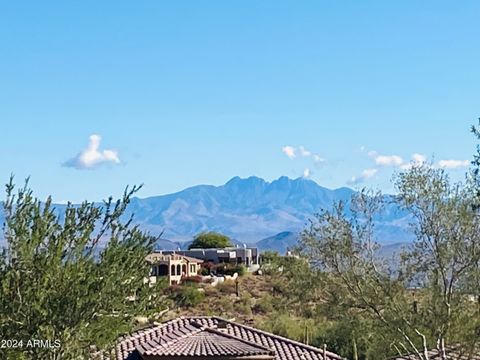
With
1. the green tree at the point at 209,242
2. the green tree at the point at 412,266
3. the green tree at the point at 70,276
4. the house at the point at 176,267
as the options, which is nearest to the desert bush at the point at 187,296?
the house at the point at 176,267

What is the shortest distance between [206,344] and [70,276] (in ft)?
35.2

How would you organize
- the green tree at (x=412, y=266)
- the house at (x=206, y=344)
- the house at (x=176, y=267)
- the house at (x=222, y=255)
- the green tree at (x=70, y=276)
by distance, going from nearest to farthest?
1. the green tree at (x=70, y=276)
2. the green tree at (x=412, y=266)
3. the house at (x=206, y=344)
4. the house at (x=176, y=267)
5. the house at (x=222, y=255)

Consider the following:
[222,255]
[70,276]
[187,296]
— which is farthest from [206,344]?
[222,255]

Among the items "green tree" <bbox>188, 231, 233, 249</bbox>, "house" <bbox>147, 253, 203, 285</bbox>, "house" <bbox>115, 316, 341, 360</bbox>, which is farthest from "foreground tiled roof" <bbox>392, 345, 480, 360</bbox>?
"green tree" <bbox>188, 231, 233, 249</bbox>

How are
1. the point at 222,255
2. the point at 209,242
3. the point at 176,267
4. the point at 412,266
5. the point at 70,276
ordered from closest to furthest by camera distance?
the point at 70,276
the point at 412,266
the point at 176,267
the point at 222,255
the point at 209,242

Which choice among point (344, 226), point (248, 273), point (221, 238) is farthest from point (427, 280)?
point (221, 238)

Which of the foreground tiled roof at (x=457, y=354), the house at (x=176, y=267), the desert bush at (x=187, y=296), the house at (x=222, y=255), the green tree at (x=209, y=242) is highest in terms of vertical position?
the green tree at (x=209, y=242)

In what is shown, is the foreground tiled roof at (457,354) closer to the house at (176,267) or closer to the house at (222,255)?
the house at (176,267)

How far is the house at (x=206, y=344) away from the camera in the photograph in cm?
2366

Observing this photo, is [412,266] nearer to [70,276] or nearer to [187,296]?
[70,276]

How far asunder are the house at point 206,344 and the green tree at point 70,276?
7.15 meters

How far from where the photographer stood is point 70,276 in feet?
47.3

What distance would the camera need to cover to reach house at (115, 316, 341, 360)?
77.6 ft

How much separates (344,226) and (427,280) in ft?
8.46
